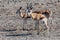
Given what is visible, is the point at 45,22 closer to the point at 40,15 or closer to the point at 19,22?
the point at 40,15

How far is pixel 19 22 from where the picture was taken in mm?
12477

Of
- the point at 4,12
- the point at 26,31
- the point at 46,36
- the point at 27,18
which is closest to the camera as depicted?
the point at 46,36

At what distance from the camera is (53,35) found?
1070cm

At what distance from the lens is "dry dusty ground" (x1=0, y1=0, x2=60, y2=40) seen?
34.7ft

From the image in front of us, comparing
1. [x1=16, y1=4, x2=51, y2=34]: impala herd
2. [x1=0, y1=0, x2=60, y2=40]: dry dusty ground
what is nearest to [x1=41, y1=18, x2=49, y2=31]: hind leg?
[x1=16, y1=4, x2=51, y2=34]: impala herd

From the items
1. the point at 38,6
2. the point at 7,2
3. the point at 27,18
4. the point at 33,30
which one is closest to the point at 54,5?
the point at 38,6

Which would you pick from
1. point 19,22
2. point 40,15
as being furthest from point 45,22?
point 19,22

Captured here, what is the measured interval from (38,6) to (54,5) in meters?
0.82

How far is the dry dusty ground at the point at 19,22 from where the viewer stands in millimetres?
10570

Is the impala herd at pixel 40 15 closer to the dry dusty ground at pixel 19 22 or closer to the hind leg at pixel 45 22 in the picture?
the hind leg at pixel 45 22

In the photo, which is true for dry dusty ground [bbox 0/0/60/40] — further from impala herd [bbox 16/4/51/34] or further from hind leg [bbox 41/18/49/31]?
impala herd [bbox 16/4/51/34]

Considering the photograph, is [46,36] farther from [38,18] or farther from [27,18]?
[27,18]

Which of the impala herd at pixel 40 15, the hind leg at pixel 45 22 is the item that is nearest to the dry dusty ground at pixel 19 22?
the hind leg at pixel 45 22

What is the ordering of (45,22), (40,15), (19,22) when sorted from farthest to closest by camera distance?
1. (19,22)
2. (45,22)
3. (40,15)
